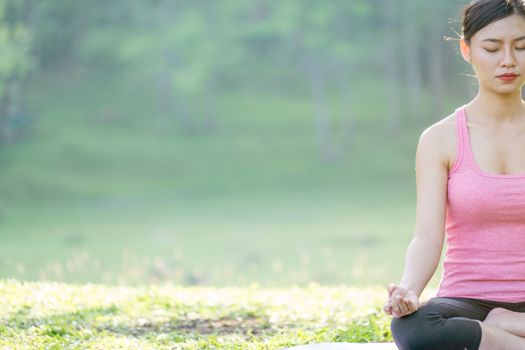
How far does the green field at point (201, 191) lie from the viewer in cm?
1620

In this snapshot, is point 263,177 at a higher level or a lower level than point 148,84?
lower

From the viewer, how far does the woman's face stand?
2994 millimetres

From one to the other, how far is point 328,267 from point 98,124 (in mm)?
14658

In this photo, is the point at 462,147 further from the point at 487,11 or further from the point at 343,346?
the point at 343,346

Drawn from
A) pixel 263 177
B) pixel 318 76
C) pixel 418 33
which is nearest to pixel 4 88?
pixel 263 177

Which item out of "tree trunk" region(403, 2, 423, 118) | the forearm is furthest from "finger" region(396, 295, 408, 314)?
"tree trunk" region(403, 2, 423, 118)

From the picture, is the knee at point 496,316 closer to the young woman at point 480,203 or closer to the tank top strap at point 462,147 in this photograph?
the young woman at point 480,203

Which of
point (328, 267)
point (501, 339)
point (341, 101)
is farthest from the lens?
point (341, 101)

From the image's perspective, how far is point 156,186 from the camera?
24859mm

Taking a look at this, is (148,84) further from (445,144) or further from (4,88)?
(445,144)

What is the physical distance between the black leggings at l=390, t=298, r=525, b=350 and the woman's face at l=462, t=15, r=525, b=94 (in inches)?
28.9

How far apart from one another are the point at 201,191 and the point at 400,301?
70.7ft

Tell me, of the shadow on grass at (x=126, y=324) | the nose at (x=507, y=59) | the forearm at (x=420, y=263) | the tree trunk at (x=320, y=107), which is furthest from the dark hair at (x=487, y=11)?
the tree trunk at (x=320, y=107)

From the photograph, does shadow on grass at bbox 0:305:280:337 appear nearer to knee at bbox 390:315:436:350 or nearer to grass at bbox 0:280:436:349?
grass at bbox 0:280:436:349
